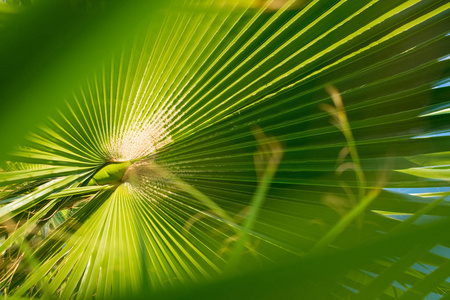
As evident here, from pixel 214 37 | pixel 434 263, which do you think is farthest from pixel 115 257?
pixel 434 263

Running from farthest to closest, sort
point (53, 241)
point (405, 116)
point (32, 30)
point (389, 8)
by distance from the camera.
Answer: point (53, 241), point (405, 116), point (389, 8), point (32, 30)

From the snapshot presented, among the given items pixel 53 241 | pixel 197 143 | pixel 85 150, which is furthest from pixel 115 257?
pixel 197 143

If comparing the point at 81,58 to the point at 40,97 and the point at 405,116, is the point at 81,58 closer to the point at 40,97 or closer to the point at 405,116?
the point at 40,97

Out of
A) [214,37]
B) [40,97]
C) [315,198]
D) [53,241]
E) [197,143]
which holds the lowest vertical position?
[315,198]

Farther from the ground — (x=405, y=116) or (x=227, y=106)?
(x=227, y=106)

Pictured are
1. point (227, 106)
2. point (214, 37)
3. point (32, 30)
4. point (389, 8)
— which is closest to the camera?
point (32, 30)

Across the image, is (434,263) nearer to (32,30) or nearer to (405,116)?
(405,116)

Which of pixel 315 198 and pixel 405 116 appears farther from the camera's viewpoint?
pixel 315 198
